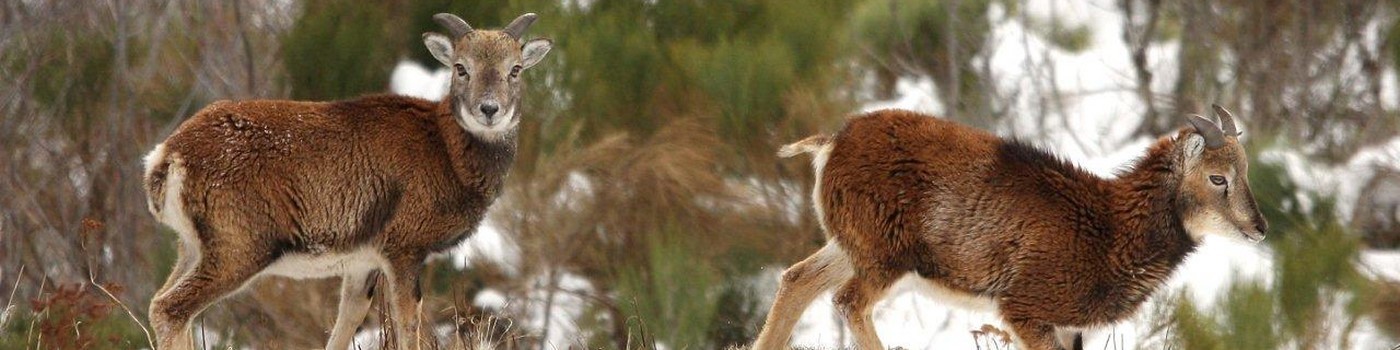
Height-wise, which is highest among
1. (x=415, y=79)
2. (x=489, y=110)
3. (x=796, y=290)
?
(x=489, y=110)

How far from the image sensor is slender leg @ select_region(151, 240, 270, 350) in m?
7.38

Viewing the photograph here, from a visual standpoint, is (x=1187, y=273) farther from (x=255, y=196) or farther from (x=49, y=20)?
(x=49, y=20)

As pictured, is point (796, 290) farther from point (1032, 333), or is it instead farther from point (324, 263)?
point (324, 263)

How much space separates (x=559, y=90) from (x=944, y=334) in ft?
11.2

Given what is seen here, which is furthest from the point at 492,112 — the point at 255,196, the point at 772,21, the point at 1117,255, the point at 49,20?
the point at 49,20

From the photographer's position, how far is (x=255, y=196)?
294 inches

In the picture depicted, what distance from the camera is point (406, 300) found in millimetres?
7766

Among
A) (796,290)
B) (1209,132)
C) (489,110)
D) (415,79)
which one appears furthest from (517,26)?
(415,79)

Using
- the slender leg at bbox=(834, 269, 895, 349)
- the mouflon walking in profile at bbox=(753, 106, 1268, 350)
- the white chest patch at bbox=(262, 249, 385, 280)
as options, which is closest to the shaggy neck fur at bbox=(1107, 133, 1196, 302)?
the mouflon walking in profile at bbox=(753, 106, 1268, 350)

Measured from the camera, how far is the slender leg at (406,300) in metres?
7.74

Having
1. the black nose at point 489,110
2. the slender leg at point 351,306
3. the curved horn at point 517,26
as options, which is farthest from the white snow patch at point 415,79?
the black nose at point 489,110

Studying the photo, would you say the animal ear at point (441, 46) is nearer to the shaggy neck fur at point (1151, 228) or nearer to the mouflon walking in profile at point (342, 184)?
the mouflon walking in profile at point (342, 184)

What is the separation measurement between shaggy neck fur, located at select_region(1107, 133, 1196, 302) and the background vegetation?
→ 2034 millimetres

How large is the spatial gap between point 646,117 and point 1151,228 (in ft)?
23.8
